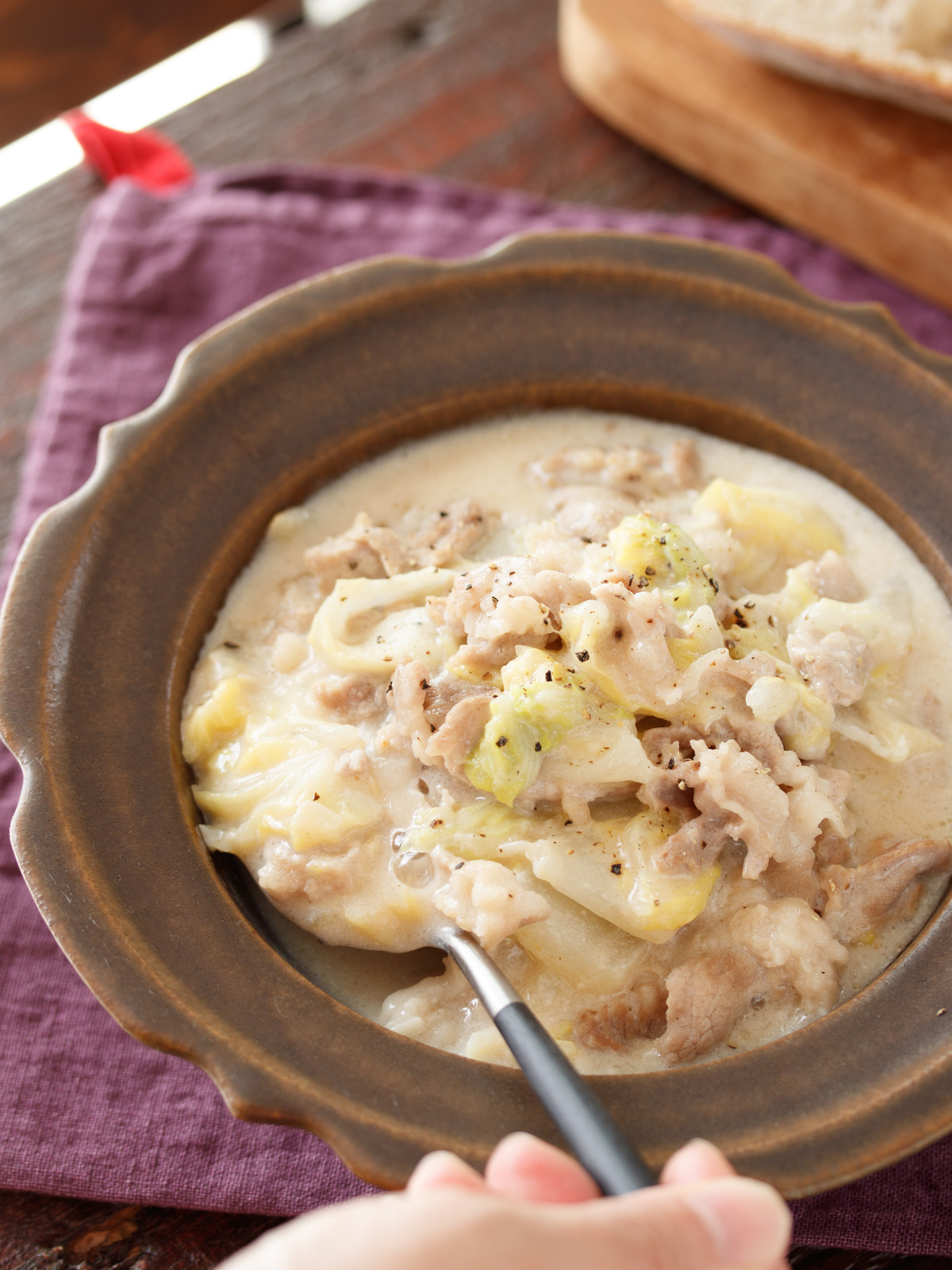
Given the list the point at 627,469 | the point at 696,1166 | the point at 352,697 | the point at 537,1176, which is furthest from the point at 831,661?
the point at 537,1176

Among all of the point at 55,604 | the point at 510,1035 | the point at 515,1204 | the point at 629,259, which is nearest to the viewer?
the point at 515,1204

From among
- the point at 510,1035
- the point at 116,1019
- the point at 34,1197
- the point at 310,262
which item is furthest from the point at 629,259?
the point at 34,1197

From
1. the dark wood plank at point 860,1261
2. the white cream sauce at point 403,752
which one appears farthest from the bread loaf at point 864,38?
the dark wood plank at point 860,1261

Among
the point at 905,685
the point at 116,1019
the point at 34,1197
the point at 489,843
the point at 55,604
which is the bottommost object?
the point at 905,685

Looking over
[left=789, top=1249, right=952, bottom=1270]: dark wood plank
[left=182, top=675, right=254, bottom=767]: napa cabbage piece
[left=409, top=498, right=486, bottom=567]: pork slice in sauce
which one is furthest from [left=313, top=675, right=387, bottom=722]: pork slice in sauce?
[left=789, top=1249, right=952, bottom=1270]: dark wood plank

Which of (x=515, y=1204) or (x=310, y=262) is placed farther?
(x=310, y=262)

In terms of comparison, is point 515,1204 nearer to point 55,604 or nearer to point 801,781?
point 801,781

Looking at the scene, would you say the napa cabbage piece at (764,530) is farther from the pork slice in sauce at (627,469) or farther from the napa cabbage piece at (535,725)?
the napa cabbage piece at (535,725)
